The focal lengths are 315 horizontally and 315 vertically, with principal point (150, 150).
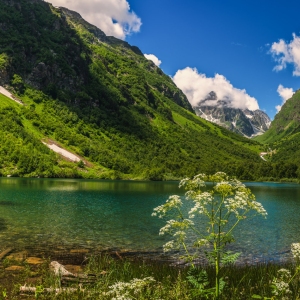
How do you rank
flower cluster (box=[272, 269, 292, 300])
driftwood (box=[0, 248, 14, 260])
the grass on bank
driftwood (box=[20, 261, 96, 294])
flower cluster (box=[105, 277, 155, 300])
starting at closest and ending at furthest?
flower cluster (box=[105, 277, 155, 300]) < flower cluster (box=[272, 269, 292, 300]) < the grass on bank < driftwood (box=[20, 261, 96, 294]) < driftwood (box=[0, 248, 14, 260])

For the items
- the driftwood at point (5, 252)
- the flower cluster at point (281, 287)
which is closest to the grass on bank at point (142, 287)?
the flower cluster at point (281, 287)

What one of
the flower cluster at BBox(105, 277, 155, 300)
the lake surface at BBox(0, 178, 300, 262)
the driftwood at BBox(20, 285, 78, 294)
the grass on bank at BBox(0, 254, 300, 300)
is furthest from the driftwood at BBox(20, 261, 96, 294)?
the lake surface at BBox(0, 178, 300, 262)

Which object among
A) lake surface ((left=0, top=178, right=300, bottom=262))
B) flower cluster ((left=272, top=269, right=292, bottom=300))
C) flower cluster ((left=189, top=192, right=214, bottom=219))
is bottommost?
lake surface ((left=0, top=178, right=300, bottom=262))

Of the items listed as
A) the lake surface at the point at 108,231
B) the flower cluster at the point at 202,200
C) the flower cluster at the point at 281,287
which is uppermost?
the flower cluster at the point at 202,200

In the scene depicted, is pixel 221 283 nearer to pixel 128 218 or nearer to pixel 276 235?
pixel 276 235

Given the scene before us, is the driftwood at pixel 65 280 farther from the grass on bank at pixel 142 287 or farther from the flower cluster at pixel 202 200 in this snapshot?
the flower cluster at pixel 202 200

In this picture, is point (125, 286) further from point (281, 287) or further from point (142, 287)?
point (281, 287)

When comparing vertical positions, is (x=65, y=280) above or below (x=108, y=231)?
above

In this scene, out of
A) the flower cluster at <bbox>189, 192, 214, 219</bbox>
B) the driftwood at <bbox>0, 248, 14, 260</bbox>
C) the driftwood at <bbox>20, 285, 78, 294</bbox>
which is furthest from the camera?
the driftwood at <bbox>0, 248, 14, 260</bbox>

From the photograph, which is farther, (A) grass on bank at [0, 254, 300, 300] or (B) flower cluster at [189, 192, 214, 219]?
(A) grass on bank at [0, 254, 300, 300]

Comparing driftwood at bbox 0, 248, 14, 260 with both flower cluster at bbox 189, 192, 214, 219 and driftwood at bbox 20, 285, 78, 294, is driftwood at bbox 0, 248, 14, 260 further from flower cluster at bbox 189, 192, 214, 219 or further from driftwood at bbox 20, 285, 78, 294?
flower cluster at bbox 189, 192, 214, 219

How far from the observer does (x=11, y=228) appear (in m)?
33.9

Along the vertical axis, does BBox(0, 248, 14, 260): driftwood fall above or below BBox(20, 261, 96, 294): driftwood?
below

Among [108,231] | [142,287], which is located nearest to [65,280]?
[142,287]
